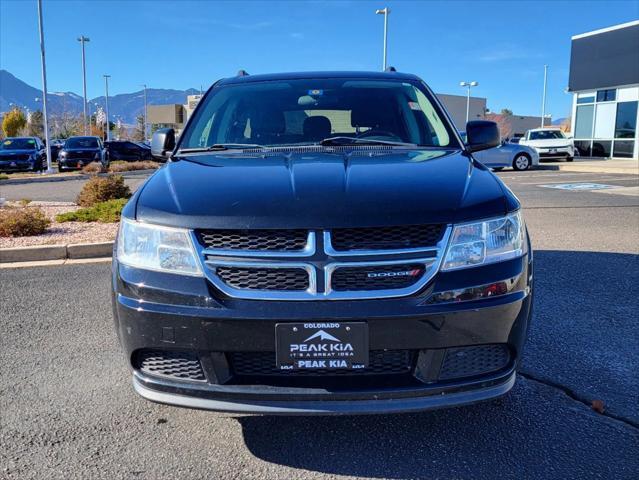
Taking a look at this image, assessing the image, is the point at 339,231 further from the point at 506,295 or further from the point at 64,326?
the point at 64,326

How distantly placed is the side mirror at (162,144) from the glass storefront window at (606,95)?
2786 centimetres

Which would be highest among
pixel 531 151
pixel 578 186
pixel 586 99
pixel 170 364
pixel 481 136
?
pixel 586 99

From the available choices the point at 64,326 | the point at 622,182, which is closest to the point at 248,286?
the point at 64,326

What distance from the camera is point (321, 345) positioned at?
82.3 inches

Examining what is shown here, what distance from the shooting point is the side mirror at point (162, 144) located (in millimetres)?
3803

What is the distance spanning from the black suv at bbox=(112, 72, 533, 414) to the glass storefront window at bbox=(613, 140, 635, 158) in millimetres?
27272

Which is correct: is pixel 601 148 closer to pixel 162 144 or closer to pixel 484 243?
pixel 162 144

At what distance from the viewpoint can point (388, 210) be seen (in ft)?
7.09

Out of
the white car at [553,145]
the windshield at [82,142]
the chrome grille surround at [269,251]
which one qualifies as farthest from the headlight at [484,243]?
the windshield at [82,142]

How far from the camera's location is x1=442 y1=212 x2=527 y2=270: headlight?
2.18m

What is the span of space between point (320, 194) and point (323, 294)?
1.37ft

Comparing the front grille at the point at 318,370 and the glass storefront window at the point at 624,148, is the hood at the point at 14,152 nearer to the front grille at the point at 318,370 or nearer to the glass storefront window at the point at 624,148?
the front grille at the point at 318,370

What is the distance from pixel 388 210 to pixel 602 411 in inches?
62.6

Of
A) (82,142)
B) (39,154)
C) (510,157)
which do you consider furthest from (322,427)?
(82,142)
